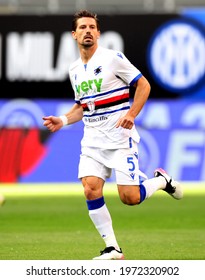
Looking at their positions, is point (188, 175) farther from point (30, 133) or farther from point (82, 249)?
point (82, 249)

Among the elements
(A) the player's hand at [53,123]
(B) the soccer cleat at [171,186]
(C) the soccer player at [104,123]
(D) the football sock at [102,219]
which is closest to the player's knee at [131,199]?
(C) the soccer player at [104,123]

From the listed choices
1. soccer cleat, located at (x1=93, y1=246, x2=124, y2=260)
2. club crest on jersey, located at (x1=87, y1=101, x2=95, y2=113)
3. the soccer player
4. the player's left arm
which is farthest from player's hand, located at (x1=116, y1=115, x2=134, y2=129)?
soccer cleat, located at (x1=93, y1=246, x2=124, y2=260)

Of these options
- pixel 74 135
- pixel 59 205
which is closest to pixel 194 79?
pixel 74 135

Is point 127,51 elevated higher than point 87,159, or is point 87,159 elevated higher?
point 127,51

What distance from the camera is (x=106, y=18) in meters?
27.3

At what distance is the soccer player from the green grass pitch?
65 centimetres

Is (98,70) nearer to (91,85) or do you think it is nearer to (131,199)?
(91,85)

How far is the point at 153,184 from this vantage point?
1210cm

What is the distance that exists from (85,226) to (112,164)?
501cm

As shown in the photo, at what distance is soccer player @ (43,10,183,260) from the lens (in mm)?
11594

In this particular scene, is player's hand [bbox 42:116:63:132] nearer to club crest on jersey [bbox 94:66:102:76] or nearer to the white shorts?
the white shorts

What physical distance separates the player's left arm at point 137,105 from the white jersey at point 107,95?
92 mm

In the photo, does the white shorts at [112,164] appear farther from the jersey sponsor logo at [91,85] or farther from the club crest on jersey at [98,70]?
the club crest on jersey at [98,70]

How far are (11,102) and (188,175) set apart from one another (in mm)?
4857
